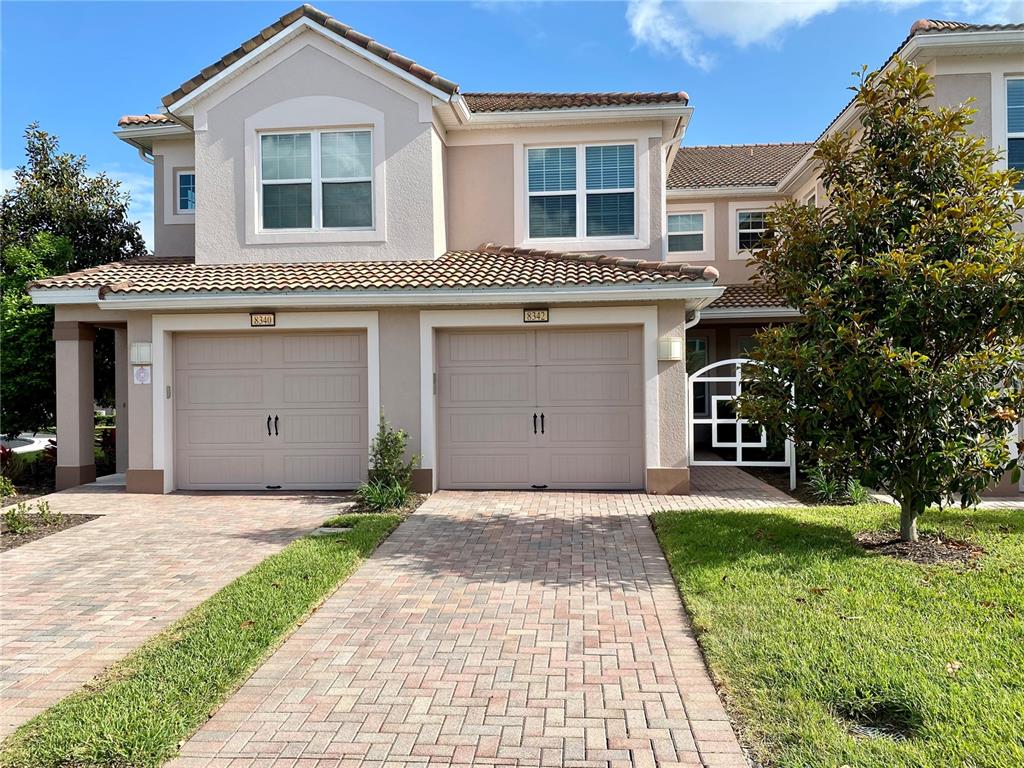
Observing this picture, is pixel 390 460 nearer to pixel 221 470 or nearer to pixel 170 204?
pixel 221 470

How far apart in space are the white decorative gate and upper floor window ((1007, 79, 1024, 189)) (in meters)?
5.18

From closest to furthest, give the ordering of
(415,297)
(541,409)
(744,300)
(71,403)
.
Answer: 1. (415,297)
2. (541,409)
3. (71,403)
4. (744,300)

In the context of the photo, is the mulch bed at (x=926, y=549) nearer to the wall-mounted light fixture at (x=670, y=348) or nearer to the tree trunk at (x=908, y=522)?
the tree trunk at (x=908, y=522)

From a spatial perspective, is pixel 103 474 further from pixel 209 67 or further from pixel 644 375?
pixel 644 375

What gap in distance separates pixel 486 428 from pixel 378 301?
8.78 feet

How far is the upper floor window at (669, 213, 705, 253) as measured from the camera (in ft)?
60.8

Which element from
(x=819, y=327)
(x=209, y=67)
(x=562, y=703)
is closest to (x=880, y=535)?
(x=819, y=327)

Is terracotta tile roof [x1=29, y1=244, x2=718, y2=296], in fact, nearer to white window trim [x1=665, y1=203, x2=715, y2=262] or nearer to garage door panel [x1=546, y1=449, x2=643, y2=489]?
garage door panel [x1=546, y1=449, x2=643, y2=489]

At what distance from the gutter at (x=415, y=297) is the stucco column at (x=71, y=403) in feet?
5.91

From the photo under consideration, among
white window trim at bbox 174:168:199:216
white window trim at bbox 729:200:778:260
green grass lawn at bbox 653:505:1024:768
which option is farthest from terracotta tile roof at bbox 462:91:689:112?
→ green grass lawn at bbox 653:505:1024:768

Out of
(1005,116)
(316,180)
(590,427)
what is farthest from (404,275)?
(1005,116)

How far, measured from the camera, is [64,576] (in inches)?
274

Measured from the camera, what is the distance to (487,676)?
455cm

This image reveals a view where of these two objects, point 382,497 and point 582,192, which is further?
point 582,192
